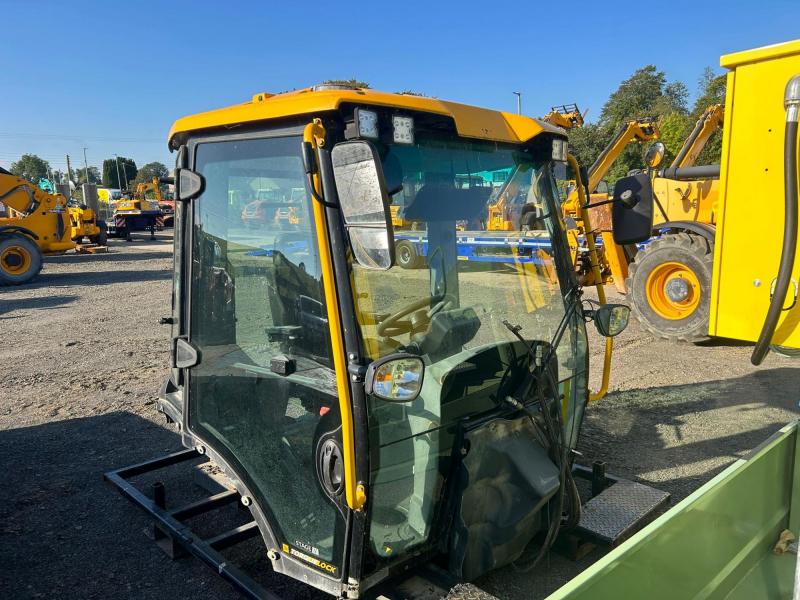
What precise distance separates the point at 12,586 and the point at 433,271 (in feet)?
8.93

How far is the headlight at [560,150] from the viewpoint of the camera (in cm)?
289

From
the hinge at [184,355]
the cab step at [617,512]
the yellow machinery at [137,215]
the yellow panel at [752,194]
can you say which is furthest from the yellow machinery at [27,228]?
the yellow panel at [752,194]

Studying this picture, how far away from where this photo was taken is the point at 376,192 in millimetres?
1790

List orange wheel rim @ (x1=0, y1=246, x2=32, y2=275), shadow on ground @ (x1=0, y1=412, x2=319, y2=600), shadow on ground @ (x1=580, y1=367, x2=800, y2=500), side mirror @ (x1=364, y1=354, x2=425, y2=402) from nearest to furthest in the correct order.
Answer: side mirror @ (x1=364, y1=354, x2=425, y2=402), shadow on ground @ (x1=0, y1=412, x2=319, y2=600), shadow on ground @ (x1=580, y1=367, x2=800, y2=500), orange wheel rim @ (x1=0, y1=246, x2=32, y2=275)

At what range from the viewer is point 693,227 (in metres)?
8.13

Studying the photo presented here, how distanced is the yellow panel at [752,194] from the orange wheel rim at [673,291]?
20.4ft

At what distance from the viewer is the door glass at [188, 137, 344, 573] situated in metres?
2.29

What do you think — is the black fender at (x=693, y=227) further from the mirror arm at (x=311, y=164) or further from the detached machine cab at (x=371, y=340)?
the mirror arm at (x=311, y=164)

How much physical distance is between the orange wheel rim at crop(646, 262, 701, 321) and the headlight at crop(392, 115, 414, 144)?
7079mm

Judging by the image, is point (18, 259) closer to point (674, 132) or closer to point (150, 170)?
point (674, 132)

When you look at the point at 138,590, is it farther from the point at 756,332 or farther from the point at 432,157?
the point at 756,332

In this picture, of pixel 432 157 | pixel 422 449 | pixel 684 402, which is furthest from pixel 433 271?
pixel 684 402

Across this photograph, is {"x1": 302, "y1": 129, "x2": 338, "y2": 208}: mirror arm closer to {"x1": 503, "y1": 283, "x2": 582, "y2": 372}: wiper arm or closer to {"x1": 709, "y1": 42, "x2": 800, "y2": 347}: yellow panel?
{"x1": 503, "y1": 283, "x2": 582, "y2": 372}: wiper arm

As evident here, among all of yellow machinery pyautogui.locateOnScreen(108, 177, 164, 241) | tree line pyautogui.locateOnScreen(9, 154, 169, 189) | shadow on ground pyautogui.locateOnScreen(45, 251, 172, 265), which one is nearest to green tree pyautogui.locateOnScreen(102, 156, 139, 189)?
tree line pyautogui.locateOnScreen(9, 154, 169, 189)
